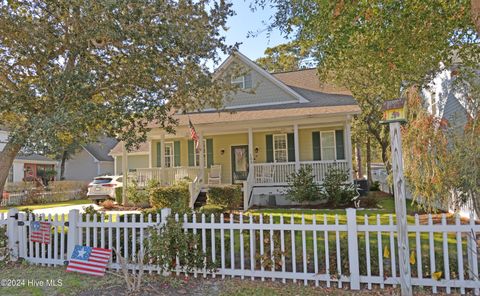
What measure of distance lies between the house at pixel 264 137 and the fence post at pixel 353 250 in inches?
325

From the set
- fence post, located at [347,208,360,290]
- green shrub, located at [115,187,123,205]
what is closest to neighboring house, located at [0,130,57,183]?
green shrub, located at [115,187,123,205]

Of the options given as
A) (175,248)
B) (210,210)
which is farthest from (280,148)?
(175,248)

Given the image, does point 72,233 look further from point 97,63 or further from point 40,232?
point 97,63

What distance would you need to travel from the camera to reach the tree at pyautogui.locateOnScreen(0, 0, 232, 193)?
676 centimetres

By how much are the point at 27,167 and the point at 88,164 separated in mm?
4932

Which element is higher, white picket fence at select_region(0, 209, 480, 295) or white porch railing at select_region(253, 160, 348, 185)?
white porch railing at select_region(253, 160, 348, 185)

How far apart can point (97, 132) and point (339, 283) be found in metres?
6.84

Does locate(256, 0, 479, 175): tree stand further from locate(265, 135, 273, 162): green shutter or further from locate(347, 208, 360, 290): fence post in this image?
locate(265, 135, 273, 162): green shutter

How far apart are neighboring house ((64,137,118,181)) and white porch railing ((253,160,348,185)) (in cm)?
2208

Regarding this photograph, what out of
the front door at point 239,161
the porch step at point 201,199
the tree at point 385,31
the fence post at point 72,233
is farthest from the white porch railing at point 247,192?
the fence post at point 72,233

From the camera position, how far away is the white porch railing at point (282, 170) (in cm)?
1384

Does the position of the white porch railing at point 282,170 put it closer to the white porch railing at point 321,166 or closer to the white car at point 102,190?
the white porch railing at point 321,166

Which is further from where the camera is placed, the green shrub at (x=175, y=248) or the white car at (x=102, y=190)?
the white car at (x=102, y=190)

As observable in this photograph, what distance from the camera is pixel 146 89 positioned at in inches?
323
